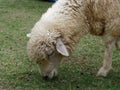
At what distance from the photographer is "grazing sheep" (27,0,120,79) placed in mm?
6035

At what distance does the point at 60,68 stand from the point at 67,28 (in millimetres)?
1258

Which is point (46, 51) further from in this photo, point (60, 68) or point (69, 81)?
point (60, 68)

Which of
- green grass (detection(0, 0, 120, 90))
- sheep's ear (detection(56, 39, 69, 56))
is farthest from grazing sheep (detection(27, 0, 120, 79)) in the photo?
green grass (detection(0, 0, 120, 90))

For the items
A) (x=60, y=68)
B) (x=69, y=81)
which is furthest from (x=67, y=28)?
(x=60, y=68)

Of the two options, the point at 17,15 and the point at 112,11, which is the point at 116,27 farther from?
the point at 17,15

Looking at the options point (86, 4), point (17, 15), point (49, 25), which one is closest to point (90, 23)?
point (86, 4)

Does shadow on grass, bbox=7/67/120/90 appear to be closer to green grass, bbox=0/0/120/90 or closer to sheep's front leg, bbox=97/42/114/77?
green grass, bbox=0/0/120/90

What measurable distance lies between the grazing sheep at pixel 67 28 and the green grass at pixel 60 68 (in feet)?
1.09

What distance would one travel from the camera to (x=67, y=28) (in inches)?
243

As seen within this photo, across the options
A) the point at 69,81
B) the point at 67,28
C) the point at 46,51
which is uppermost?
the point at 67,28

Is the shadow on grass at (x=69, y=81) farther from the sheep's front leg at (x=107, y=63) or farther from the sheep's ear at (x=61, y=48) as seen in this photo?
the sheep's ear at (x=61, y=48)

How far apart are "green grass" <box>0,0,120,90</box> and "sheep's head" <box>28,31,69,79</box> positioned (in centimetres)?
36

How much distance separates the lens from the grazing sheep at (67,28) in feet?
19.8

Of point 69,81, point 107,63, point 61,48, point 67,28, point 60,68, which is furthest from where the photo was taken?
point 60,68
